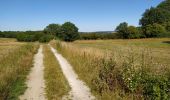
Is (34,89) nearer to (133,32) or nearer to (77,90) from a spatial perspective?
(77,90)

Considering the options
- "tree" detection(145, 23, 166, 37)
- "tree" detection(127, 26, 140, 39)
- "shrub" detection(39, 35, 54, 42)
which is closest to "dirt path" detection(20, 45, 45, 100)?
"tree" detection(145, 23, 166, 37)

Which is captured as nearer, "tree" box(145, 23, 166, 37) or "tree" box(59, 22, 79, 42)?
"tree" box(145, 23, 166, 37)

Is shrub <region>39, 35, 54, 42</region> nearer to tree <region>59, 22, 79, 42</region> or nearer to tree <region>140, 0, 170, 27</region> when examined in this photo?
tree <region>59, 22, 79, 42</region>

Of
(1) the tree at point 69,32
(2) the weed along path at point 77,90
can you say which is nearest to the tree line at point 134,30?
(1) the tree at point 69,32

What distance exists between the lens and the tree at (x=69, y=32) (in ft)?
323

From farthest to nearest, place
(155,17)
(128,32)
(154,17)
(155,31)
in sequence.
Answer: (154,17)
(155,17)
(128,32)
(155,31)

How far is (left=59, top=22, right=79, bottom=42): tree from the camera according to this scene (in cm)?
9850

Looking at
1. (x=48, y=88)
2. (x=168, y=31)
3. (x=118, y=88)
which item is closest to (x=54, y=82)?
(x=48, y=88)

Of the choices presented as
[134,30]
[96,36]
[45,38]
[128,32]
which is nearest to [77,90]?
[134,30]

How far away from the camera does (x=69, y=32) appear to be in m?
98.2

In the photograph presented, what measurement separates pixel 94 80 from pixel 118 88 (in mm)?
2065

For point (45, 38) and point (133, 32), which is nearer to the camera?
point (133, 32)

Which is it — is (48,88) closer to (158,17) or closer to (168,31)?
(168,31)

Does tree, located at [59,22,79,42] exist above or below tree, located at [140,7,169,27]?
below
